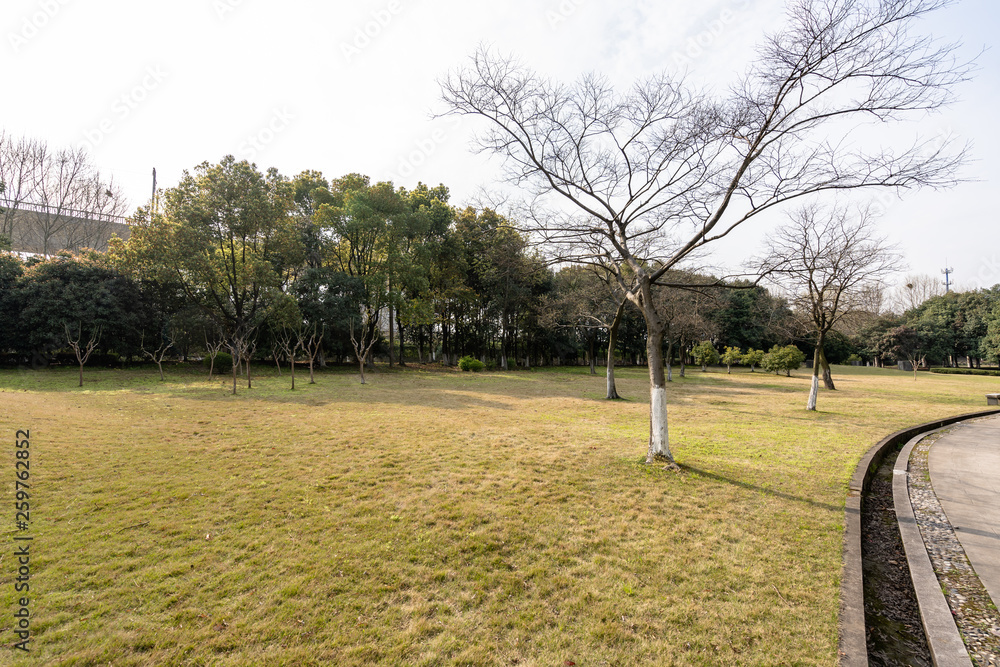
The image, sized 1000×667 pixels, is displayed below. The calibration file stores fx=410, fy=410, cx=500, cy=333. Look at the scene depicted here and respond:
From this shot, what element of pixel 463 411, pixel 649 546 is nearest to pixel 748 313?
pixel 463 411

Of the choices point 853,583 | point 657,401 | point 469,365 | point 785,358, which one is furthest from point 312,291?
point 785,358

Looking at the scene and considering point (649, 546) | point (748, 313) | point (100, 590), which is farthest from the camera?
point (748, 313)

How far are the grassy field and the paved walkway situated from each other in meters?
0.97

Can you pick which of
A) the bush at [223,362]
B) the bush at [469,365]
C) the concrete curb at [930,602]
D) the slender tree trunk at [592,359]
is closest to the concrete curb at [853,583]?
the concrete curb at [930,602]

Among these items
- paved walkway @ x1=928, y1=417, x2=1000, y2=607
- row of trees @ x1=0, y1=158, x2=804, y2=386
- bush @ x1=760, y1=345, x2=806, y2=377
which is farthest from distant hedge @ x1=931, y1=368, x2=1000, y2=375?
paved walkway @ x1=928, y1=417, x2=1000, y2=607

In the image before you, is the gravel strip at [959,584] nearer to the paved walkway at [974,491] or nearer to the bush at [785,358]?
the paved walkway at [974,491]

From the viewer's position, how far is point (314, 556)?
135 inches

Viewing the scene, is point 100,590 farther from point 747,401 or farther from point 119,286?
point 119,286

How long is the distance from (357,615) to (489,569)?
106 centimetres

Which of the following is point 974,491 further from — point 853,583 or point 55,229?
point 55,229

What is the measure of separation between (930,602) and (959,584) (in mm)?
562

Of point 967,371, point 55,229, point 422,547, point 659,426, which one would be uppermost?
Answer: point 55,229

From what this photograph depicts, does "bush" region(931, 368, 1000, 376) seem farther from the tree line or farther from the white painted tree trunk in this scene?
the white painted tree trunk

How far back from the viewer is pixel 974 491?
5.33m
